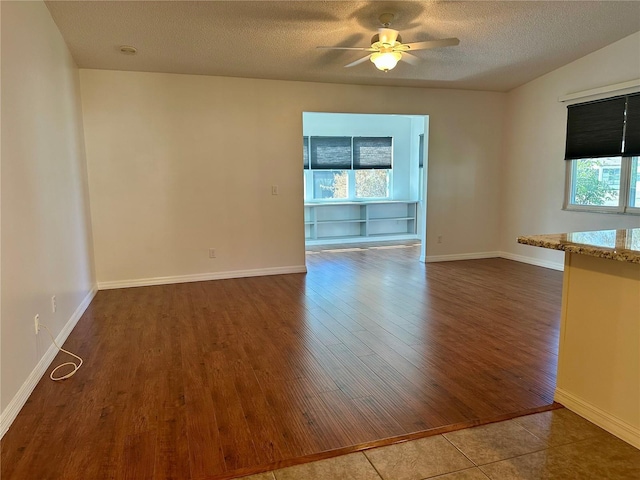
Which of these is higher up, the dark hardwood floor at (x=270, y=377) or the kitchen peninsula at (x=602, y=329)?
the kitchen peninsula at (x=602, y=329)

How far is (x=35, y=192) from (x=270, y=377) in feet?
6.17

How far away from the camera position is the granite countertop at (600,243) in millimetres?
1621

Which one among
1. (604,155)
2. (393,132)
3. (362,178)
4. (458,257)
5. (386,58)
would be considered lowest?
(458,257)

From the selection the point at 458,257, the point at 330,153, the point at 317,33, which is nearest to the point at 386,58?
the point at 317,33

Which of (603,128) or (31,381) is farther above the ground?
(603,128)

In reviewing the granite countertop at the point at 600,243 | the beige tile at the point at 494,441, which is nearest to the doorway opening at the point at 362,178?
the granite countertop at the point at 600,243

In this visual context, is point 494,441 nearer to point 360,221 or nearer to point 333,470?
point 333,470

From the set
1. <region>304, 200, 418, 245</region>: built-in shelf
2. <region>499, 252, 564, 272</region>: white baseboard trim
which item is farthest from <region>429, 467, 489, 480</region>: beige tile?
<region>304, 200, 418, 245</region>: built-in shelf

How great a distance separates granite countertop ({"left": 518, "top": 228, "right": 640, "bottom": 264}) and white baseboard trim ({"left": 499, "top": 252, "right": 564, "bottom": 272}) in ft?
11.4

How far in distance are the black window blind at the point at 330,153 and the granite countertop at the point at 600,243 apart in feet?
21.3

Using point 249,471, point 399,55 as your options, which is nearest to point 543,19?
point 399,55

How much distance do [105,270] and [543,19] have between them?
5106mm

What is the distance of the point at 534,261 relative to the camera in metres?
5.62

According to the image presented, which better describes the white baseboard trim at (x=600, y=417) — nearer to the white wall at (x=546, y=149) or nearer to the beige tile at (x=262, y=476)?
the beige tile at (x=262, y=476)
